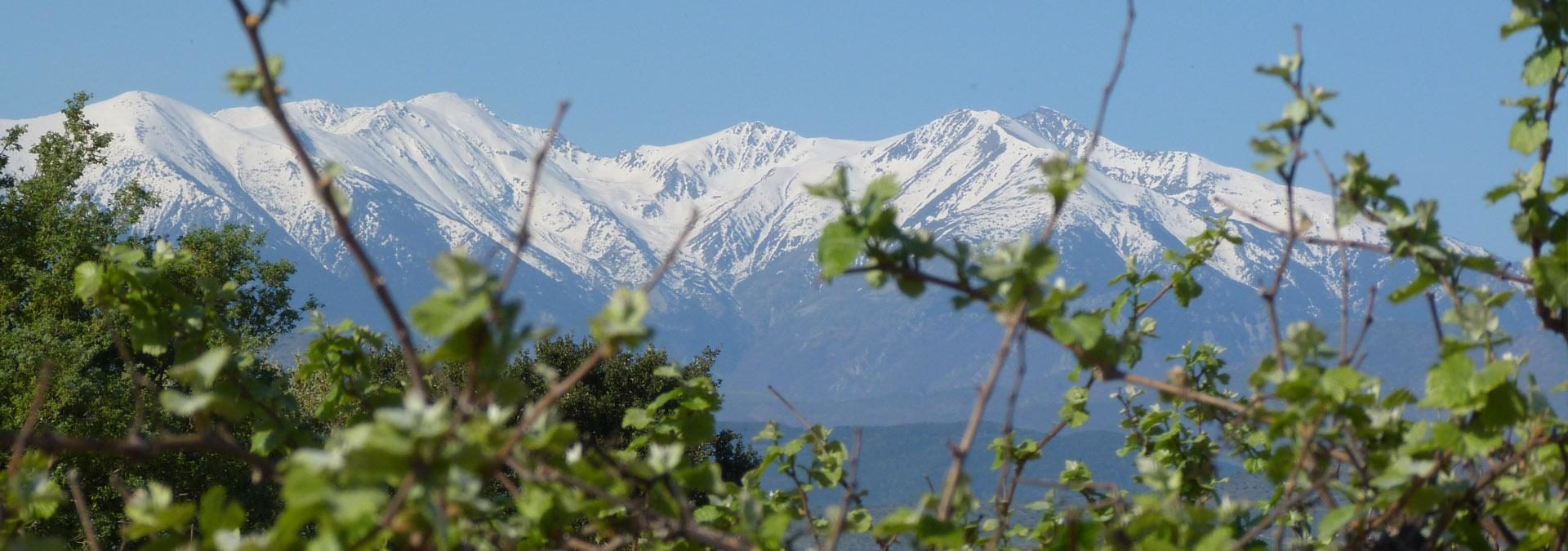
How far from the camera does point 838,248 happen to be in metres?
1.78

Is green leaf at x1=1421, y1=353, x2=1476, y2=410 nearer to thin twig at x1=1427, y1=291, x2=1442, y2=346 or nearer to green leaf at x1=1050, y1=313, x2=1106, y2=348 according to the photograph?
thin twig at x1=1427, y1=291, x2=1442, y2=346

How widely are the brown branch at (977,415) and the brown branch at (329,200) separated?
616 mm

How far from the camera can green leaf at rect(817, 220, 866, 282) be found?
1.74 m

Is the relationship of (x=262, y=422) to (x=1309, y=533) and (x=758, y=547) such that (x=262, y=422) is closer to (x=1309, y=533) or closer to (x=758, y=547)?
(x=758, y=547)

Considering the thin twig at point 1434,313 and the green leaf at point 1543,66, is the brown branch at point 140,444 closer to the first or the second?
the thin twig at point 1434,313

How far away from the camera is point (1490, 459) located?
2.21m

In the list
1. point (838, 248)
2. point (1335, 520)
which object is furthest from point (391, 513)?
point (1335, 520)

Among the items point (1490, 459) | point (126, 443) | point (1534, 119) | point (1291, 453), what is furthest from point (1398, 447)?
point (126, 443)

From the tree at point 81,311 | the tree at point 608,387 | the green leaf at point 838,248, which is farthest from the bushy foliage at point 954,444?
the tree at point 608,387

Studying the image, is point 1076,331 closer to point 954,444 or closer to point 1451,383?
point 954,444

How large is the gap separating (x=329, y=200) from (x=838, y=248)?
0.64 m

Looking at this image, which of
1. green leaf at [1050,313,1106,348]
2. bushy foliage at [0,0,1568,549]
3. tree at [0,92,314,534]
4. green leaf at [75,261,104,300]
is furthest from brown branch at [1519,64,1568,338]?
tree at [0,92,314,534]

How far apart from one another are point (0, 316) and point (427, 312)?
27.2m

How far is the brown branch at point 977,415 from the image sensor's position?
61.2 inches
